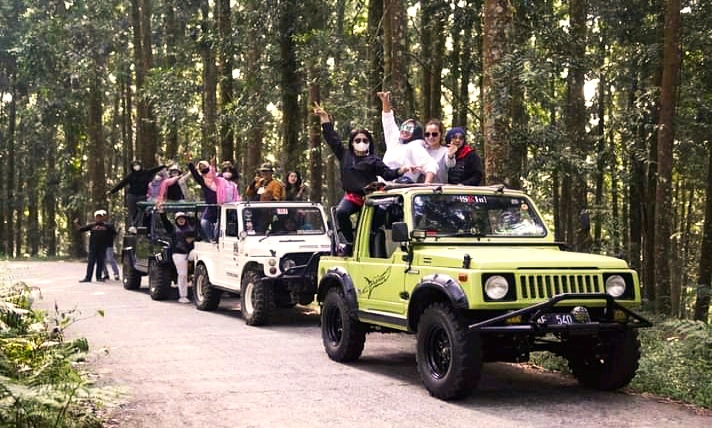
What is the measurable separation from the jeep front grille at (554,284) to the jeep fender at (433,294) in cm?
61

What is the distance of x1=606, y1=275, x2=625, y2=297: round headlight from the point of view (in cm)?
823

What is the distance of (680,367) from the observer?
29.3 feet

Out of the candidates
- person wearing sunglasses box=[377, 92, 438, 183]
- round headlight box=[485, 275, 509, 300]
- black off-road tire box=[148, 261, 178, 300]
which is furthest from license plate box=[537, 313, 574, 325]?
black off-road tire box=[148, 261, 178, 300]

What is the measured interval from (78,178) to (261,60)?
826 inches

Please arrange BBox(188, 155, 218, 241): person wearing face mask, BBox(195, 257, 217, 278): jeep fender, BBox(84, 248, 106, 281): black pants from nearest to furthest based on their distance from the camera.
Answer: BBox(195, 257, 217, 278): jeep fender < BBox(188, 155, 218, 241): person wearing face mask < BBox(84, 248, 106, 281): black pants

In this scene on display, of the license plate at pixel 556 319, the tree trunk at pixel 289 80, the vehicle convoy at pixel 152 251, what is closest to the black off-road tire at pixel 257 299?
the vehicle convoy at pixel 152 251

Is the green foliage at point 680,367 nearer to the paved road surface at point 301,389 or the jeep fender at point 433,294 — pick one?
the paved road surface at point 301,389

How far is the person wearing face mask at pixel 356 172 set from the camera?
10.9 metres

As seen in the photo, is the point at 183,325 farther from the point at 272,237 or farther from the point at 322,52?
the point at 322,52

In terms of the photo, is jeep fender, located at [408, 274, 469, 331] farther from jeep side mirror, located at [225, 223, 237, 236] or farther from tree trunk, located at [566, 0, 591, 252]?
jeep side mirror, located at [225, 223, 237, 236]

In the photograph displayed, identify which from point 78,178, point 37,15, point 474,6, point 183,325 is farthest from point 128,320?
point 78,178

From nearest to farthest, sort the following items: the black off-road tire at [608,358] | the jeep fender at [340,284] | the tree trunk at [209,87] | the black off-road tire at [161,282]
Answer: the black off-road tire at [608,358] < the jeep fender at [340,284] < the black off-road tire at [161,282] < the tree trunk at [209,87]

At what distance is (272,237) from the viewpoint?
1467 cm

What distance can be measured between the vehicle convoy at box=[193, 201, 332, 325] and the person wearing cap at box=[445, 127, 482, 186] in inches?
135
